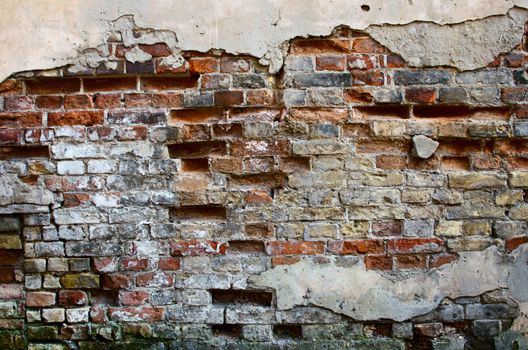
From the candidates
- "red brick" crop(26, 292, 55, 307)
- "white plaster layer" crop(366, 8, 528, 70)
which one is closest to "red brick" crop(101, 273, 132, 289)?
"red brick" crop(26, 292, 55, 307)

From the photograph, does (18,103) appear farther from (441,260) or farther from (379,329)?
(441,260)

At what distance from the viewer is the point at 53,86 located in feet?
9.18

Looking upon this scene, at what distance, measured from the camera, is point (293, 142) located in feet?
9.00

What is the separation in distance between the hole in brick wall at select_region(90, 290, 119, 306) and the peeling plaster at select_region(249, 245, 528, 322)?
0.74 metres

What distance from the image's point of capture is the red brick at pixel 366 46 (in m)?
2.72

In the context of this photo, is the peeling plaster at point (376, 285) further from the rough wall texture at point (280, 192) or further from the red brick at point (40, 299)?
the red brick at point (40, 299)

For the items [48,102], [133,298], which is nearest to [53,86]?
[48,102]

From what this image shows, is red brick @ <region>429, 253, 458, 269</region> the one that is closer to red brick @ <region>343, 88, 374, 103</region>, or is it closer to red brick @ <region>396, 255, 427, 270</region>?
red brick @ <region>396, 255, 427, 270</region>

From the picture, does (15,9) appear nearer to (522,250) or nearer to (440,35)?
Result: (440,35)

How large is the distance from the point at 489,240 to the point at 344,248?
2.28 feet

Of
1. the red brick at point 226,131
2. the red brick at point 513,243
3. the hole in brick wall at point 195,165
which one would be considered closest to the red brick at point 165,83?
the red brick at point 226,131

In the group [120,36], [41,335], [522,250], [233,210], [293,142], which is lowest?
[41,335]

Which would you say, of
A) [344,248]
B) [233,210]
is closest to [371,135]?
[344,248]

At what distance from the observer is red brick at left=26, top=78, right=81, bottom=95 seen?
2.79 metres
